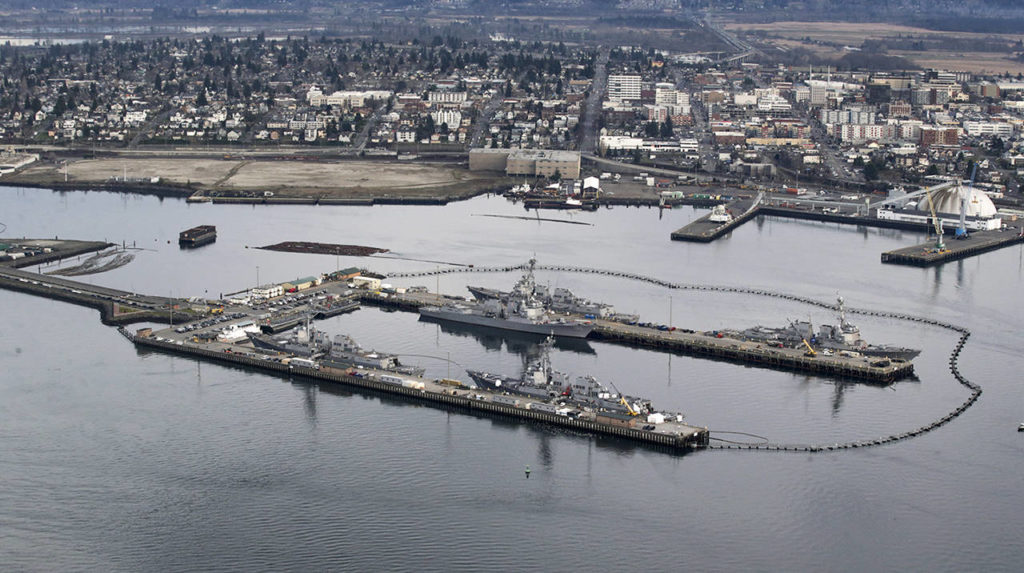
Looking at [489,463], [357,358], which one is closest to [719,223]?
[357,358]

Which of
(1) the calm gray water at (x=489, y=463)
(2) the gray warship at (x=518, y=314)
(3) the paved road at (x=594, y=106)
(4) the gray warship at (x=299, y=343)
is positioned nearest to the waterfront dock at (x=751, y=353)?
(1) the calm gray water at (x=489, y=463)

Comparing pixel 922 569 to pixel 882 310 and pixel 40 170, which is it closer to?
pixel 882 310

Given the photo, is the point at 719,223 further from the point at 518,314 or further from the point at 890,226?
the point at 518,314

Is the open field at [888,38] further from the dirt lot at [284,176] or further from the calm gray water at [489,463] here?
the calm gray water at [489,463]

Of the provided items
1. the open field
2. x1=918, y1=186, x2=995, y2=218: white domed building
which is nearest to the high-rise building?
the open field

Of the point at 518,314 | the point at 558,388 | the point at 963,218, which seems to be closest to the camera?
the point at 558,388

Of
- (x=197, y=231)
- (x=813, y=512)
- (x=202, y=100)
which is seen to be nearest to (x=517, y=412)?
(x=813, y=512)
